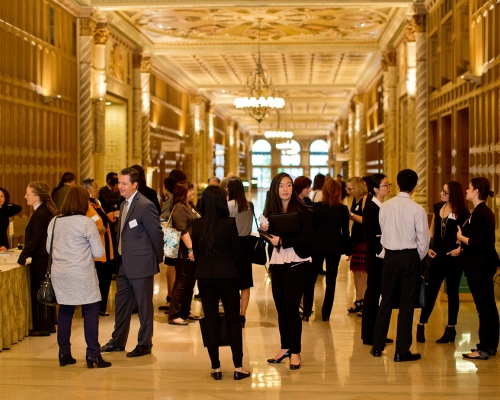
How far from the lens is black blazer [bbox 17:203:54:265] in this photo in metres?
7.10

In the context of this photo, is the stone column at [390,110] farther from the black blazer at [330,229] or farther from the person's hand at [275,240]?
the person's hand at [275,240]

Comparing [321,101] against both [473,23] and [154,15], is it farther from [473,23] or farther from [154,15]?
[473,23]

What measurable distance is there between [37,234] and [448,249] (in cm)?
367

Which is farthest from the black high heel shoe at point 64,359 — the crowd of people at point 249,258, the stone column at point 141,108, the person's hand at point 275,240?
the stone column at point 141,108

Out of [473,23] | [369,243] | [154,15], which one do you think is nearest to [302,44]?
[154,15]

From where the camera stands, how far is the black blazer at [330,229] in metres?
8.12

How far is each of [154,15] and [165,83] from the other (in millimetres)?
7269

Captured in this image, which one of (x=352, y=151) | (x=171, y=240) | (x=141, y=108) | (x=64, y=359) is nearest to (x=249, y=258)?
(x=171, y=240)

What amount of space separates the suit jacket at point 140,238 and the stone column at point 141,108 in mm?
13567

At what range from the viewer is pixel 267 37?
20.4 m

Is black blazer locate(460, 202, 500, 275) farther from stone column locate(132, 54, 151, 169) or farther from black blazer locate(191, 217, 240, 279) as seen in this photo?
stone column locate(132, 54, 151, 169)

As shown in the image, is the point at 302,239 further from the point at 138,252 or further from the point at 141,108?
the point at 141,108

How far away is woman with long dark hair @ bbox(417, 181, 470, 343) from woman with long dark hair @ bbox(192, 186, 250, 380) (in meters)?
2.13

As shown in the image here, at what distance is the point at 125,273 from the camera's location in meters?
6.63
